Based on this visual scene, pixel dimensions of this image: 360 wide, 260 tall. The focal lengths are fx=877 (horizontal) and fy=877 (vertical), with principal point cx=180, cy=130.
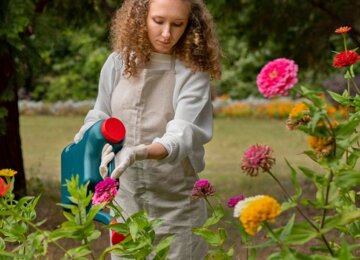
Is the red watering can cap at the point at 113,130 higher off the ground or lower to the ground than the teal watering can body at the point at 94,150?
higher

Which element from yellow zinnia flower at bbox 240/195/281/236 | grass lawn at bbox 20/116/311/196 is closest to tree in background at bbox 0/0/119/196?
grass lawn at bbox 20/116/311/196

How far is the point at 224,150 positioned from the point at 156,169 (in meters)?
7.70

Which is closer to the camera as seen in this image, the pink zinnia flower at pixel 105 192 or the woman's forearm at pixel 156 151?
the pink zinnia flower at pixel 105 192

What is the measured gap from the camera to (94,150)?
259cm

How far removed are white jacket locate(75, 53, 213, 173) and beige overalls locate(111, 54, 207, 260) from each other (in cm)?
3

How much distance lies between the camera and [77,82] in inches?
651

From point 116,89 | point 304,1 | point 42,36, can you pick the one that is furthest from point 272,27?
point 116,89

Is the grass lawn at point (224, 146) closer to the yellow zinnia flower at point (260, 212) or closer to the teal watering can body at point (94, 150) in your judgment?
the teal watering can body at point (94, 150)

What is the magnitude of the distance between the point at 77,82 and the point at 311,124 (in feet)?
49.6

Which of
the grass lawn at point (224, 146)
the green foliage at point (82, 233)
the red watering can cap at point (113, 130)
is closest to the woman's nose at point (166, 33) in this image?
the red watering can cap at point (113, 130)

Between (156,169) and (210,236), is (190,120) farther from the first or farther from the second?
(210,236)

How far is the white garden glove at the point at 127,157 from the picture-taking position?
235 centimetres

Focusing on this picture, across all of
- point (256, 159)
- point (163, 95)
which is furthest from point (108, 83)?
point (256, 159)

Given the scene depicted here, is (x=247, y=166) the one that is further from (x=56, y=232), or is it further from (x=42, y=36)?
(x=42, y=36)
